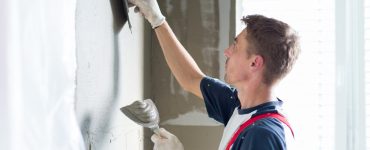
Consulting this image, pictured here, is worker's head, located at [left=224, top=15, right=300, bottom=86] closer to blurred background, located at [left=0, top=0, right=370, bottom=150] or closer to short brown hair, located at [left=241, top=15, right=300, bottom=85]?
short brown hair, located at [left=241, top=15, right=300, bottom=85]

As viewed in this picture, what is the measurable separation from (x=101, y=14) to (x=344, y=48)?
5.62ft

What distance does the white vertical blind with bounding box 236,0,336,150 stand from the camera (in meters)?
2.51

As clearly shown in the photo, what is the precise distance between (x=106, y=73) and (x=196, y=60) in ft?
3.13

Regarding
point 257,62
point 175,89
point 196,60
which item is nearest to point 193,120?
point 175,89

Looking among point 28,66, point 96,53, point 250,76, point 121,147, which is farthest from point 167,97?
point 28,66

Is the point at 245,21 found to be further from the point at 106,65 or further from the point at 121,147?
the point at 121,147

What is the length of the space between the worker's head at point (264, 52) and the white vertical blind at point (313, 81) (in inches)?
42.8

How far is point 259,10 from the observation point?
255cm

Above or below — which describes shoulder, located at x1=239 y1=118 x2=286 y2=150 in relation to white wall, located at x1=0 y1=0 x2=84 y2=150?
below

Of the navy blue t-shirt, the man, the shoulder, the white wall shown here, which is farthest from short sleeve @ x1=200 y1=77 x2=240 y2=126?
the white wall

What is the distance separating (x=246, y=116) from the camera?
1.42 m

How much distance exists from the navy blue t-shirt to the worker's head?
11 cm

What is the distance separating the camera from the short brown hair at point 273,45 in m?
1.40
